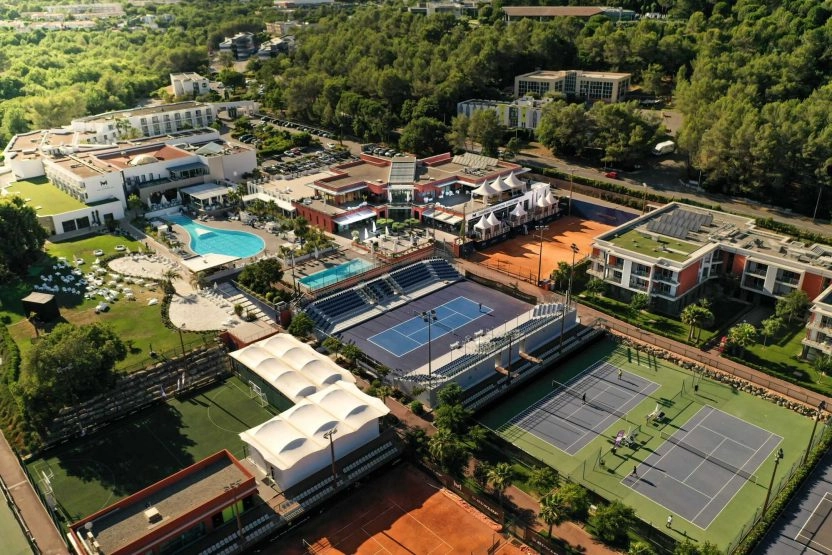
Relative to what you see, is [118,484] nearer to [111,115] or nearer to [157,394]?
[157,394]

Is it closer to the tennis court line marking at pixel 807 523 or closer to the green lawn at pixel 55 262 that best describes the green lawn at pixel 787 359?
the tennis court line marking at pixel 807 523

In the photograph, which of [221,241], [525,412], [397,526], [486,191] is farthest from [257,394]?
[486,191]

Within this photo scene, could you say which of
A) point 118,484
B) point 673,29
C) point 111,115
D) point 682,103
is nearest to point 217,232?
point 118,484

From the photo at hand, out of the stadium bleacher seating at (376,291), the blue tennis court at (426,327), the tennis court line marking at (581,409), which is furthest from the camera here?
the stadium bleacher seating at (376,291)

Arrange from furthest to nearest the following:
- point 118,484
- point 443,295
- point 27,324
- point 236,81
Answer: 1. point 236,81
2. point 443,295
3. point 27,324
4. point 118,484

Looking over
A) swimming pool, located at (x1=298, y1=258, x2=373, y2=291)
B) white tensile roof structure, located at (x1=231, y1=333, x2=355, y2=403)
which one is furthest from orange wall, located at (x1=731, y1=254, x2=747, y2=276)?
white tensile roof structure, located at (x1=231, y1=333, x2=355, y2=403)

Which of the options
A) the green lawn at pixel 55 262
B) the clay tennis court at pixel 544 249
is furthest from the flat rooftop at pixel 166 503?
the clay tennis court at pixel 544 249

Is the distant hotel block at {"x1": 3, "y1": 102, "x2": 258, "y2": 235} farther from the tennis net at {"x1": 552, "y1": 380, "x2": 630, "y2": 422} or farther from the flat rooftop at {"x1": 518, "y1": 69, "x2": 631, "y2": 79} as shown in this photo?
the flat rooftop at {"x1": 518, "y1": 69, "x2": 631, "y2": 79}

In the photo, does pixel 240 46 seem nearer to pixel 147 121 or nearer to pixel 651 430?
pixel 147 121
